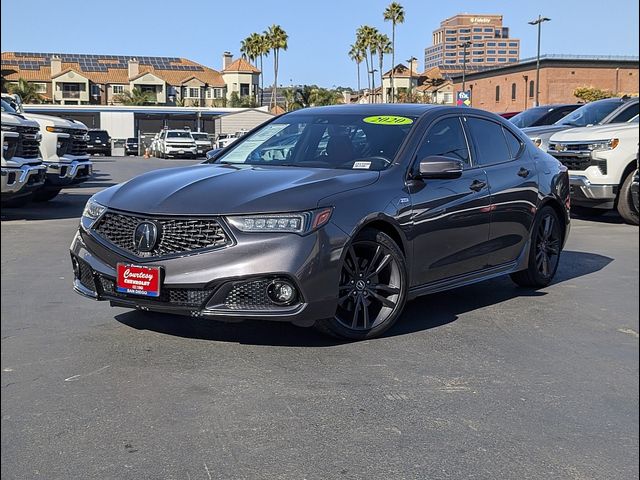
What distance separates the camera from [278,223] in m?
4.98

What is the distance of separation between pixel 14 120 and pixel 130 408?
835 centimetres

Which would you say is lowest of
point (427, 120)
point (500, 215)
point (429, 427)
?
point (429, 427)

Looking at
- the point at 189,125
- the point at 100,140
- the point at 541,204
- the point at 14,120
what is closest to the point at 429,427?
the point at 541,204

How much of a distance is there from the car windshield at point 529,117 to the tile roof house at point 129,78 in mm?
75178

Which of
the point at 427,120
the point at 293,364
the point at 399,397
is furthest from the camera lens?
the point at 427,120

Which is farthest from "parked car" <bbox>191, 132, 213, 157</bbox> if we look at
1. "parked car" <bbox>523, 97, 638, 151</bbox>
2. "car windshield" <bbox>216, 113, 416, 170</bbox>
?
"car windshield" <bbox>216, 113, 416, 170</bbox>

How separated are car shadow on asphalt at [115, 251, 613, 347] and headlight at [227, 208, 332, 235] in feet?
2.80

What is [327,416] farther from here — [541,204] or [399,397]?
[541,204]

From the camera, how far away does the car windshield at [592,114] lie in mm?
15438

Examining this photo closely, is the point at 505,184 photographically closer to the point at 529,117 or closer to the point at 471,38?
the point at 529,117

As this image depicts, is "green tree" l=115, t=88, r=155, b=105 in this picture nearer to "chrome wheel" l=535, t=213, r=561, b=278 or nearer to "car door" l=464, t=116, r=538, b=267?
"chrome wheel" l=535, t=213, r=561, b=278

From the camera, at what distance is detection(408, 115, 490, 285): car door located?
19.2ft

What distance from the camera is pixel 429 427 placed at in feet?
13.0

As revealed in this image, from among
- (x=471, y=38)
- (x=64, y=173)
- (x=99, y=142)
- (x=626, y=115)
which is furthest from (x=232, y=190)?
(x=99, y=142)
